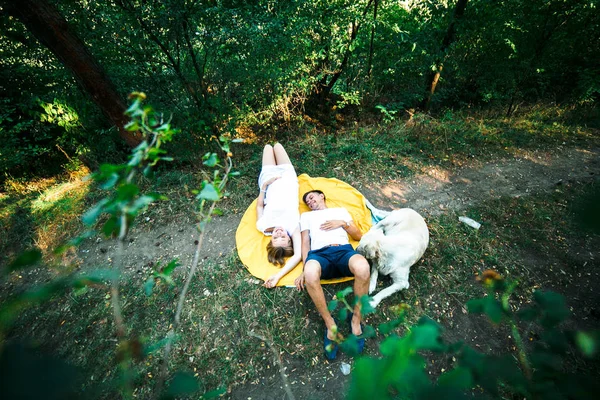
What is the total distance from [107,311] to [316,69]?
6335mm

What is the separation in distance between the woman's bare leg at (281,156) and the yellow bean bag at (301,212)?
1.40 feet

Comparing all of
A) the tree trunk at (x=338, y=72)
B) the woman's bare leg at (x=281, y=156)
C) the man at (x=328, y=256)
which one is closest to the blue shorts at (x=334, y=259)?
the man at (x=328, y=256)

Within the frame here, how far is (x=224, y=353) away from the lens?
2881 millimetres

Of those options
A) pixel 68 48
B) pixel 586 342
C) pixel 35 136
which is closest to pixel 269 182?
pixel 68 48

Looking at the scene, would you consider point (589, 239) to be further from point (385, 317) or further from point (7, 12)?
point (7, 12)

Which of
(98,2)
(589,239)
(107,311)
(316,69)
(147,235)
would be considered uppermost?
(98,2)

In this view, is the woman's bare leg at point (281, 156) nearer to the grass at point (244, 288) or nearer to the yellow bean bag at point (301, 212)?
the yellow bean bag at point (301, 212)

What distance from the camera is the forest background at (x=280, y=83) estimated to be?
408 centimetres

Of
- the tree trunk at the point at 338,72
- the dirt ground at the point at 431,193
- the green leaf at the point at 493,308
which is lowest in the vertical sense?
the dirt ground at the point at 431,193

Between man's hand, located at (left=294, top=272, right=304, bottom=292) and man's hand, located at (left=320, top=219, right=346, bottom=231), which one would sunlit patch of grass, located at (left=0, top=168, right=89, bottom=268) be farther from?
man's hand, located at (left=320, top=219, right=346, bottom=231)

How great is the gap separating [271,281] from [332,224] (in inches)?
45.0

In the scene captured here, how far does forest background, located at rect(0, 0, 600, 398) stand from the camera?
13.4 feet

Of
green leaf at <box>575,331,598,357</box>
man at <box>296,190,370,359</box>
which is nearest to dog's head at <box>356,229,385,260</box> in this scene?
man at <box>296,190,370,359</box>

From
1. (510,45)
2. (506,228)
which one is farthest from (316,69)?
(506,228)
